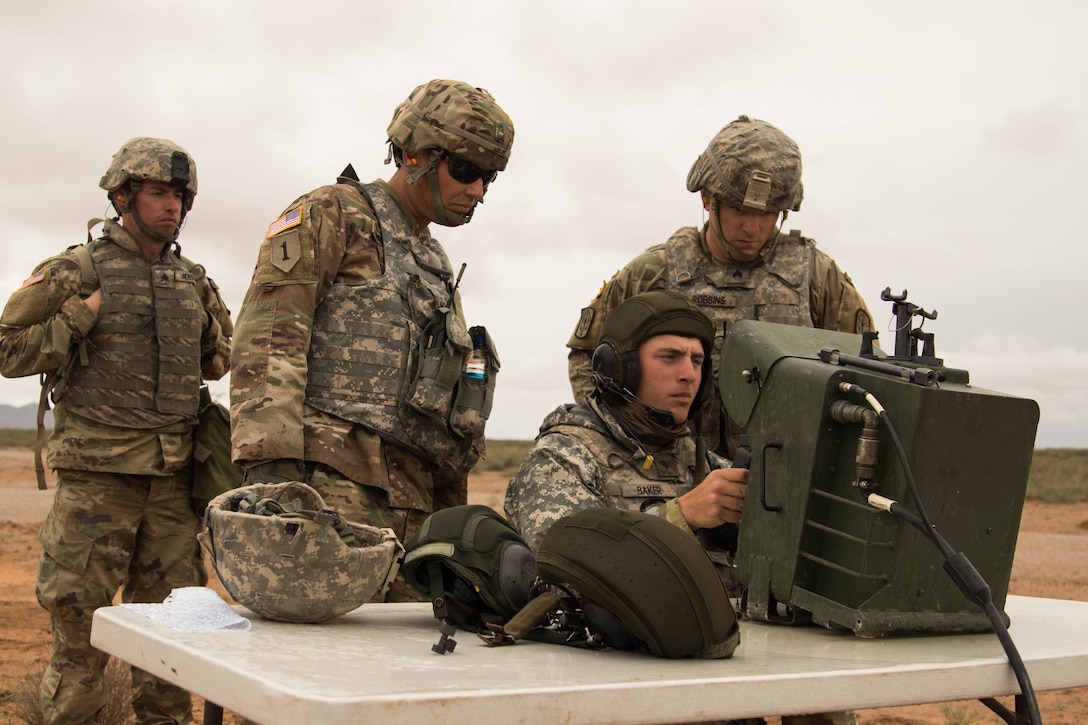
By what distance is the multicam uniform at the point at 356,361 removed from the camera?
13.0 ft

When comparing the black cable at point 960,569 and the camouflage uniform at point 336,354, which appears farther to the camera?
the camouflage uniform at point 336,354

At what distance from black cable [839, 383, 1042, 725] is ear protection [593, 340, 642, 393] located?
106 cm

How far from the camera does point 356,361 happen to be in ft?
13.7

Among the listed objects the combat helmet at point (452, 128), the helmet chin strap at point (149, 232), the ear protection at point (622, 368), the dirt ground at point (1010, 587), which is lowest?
the dirt ground at point (1010, 587)

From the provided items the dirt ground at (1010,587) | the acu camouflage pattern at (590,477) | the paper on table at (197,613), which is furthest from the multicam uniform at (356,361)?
the dirt ground at (1010,587)

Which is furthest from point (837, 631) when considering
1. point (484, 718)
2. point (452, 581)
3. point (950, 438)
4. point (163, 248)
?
point (163, 248)

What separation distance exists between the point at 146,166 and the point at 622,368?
123 inches

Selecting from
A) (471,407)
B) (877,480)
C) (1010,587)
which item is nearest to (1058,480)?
(1010,587)

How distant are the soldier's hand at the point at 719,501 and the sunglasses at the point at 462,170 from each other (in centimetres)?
157

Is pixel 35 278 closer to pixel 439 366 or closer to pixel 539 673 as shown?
pixel 439 366

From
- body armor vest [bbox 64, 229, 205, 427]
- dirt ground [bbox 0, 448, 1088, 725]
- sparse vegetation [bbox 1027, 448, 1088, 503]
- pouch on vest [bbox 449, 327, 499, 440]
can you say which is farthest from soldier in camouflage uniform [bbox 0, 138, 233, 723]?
sparse vegetation [bbox 1027, 448, 1088, 503]

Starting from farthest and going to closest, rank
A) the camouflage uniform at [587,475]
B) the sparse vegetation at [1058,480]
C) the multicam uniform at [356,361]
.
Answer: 1. the sparse vegetation at [1058,480]
2. the multicam uniform at [356,361]
3. the camouflage uniform at [587,475]

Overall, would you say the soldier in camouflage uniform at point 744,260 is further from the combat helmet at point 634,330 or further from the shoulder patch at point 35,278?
the shoulder patch at point 35,278

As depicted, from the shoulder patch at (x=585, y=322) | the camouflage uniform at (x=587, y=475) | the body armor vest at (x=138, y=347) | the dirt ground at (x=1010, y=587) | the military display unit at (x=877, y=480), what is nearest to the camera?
the military display unit at (x=877, y=480)
